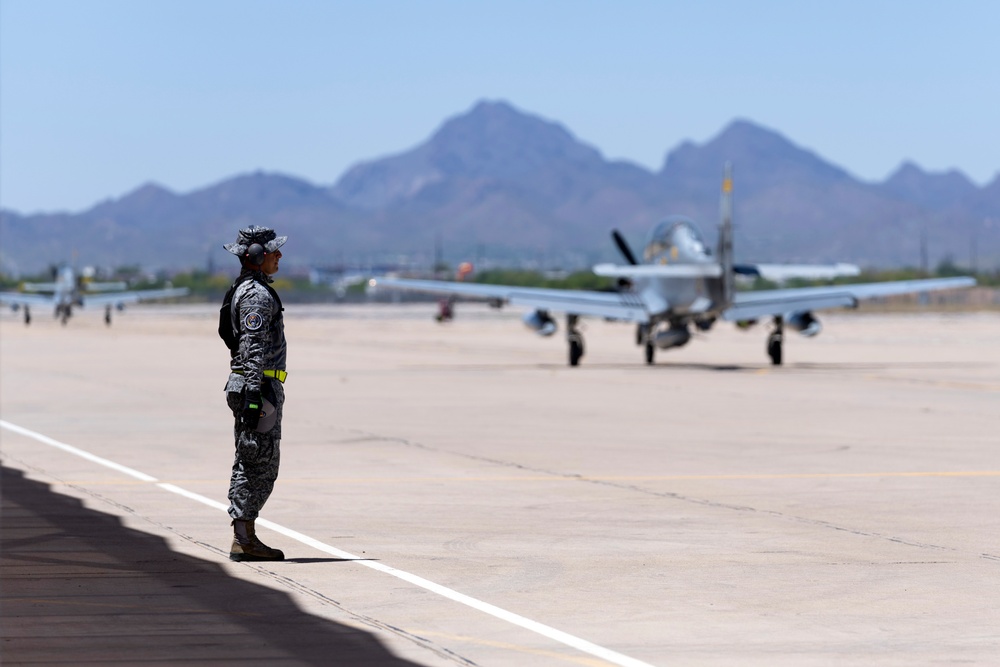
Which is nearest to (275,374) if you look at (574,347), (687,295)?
(687,295)

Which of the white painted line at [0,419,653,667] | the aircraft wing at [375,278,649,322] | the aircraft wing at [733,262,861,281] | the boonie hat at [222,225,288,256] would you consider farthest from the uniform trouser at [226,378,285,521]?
the aircraft wing at [375,278,649,322]

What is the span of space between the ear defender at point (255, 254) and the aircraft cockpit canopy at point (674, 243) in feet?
99.7

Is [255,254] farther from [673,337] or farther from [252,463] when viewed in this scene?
[673,337]

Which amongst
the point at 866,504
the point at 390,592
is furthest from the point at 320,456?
the point at 390,592

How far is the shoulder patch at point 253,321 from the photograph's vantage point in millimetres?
10695

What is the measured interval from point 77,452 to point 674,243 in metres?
25.2

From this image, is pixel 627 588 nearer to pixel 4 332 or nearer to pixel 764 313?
pixel 764 313

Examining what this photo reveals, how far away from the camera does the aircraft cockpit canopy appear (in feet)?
135

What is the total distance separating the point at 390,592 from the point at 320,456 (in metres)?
8.93

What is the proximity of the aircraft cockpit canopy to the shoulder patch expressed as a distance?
30.7 meters

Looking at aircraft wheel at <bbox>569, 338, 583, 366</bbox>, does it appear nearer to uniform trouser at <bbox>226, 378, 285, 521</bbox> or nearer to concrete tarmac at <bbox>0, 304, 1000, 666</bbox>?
concrete tarmac at <bbox>0, 304, 1000, 666</bbox>

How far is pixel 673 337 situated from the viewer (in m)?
40.4

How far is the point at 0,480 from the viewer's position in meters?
15.8

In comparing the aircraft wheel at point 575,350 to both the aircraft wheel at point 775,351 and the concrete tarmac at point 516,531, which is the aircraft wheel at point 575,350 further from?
the concrete tarmac at point 516,531
